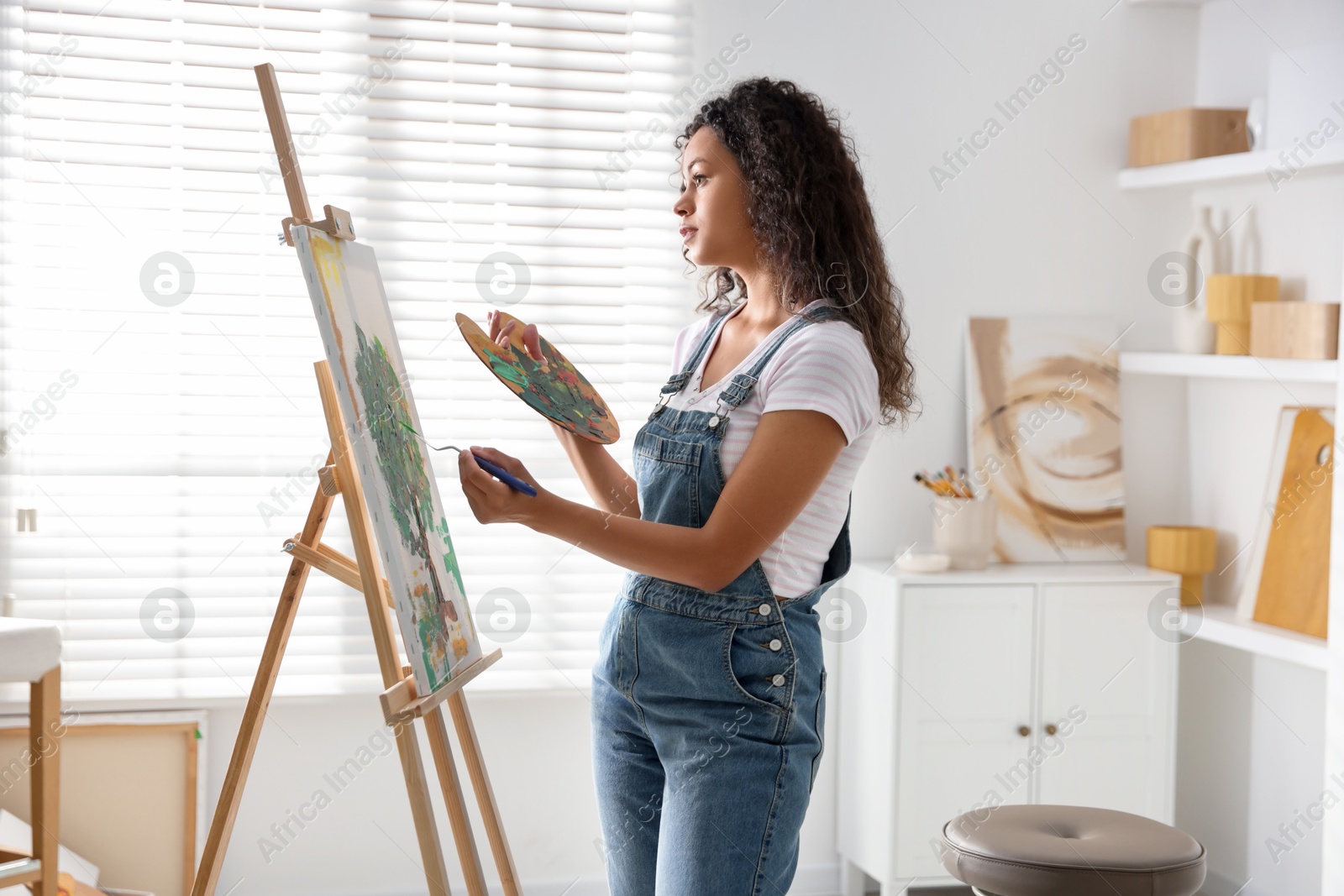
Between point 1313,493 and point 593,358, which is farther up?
point 593,358

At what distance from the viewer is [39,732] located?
227 cm

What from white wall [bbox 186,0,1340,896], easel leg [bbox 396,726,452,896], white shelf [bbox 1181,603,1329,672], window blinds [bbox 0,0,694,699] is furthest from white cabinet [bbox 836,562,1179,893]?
easel leg [bbox 396,726,452,896]

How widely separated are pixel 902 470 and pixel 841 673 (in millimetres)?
561

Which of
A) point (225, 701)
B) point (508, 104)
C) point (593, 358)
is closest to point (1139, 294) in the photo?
point (593, 358)

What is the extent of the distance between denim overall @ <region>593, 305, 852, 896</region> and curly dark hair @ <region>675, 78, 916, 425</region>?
0.07m

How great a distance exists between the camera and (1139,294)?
316 centimetres

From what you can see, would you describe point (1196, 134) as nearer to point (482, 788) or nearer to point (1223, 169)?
point (1223, 169)

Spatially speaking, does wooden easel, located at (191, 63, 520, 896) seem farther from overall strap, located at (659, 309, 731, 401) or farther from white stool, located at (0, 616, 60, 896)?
white stool, located at (0, 616, 60, 896)

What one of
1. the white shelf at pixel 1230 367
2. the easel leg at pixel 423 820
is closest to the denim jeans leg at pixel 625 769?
the easel leg at pixel 423 820

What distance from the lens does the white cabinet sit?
2.74 metres

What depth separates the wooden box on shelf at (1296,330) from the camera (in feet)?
8.30

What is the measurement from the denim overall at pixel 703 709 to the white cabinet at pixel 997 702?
3.97 ft

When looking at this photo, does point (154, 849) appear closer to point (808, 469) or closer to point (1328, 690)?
point (808, 469)

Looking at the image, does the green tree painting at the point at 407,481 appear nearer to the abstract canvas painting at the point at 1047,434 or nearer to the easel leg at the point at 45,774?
the easel leg at the point at 45,774
